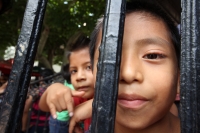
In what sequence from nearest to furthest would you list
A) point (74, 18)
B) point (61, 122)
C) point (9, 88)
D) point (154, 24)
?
point (9, 88)
point (154, 24)
point (61, 122)
point (74, 18)

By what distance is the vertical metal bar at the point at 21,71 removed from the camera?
80cm

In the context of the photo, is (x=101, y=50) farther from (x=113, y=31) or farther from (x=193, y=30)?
(x=193, y=30)

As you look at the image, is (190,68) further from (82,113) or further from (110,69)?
(82,113)

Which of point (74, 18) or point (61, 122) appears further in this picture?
point (74, 18)

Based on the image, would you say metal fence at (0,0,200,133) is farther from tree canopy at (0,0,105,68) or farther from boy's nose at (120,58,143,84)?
tree canopy at (0,0,105,68)

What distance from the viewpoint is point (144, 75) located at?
35.1 inches

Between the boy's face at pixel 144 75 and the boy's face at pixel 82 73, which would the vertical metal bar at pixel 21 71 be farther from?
the boy's face at pixel 82 73

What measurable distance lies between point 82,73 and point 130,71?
1.63m

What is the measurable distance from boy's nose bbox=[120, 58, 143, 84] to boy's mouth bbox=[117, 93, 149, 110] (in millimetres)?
71

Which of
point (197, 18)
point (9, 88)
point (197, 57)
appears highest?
point (197, 18)

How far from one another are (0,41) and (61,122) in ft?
36.0

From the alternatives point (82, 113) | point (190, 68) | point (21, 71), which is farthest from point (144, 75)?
point (82, 113)

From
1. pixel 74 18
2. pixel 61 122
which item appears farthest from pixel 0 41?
pixel 61 122

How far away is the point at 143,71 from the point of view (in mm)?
901
